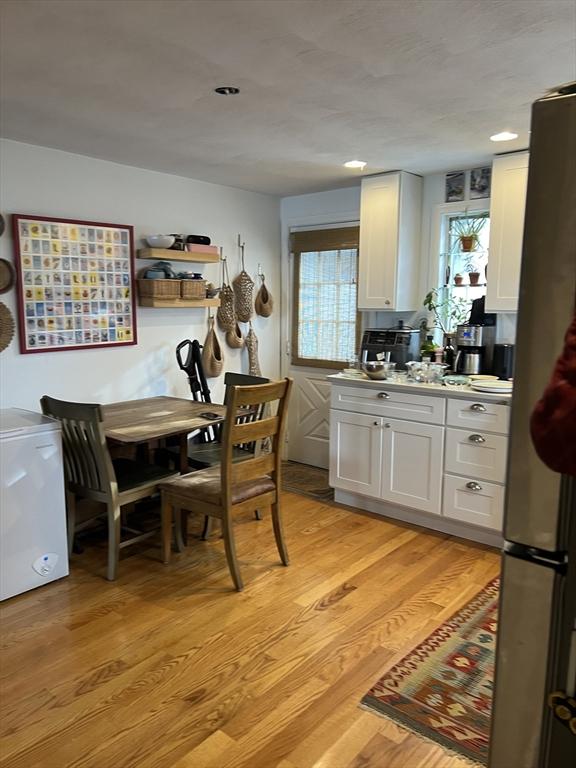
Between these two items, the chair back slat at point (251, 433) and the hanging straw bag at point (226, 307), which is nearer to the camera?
the chair back slat at point (251, 433)

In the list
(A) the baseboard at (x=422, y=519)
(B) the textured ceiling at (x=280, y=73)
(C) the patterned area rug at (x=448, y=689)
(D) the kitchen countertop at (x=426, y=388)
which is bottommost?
(C) the patterned area rug at (x=448, y=689)

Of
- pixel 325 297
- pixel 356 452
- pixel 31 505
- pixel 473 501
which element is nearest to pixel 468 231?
pixel 325 297

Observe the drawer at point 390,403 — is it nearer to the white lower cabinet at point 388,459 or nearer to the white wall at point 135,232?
the white lower cabinet at point 388,459

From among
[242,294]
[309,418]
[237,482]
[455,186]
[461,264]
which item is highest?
[455,186]

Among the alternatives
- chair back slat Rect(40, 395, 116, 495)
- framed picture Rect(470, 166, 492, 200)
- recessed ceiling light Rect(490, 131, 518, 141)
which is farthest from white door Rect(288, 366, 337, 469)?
chair back slat Rect(40, 395, 116, 495)

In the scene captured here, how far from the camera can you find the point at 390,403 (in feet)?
11.9

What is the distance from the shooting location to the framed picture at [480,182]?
12.4 ft

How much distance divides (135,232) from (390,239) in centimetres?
176

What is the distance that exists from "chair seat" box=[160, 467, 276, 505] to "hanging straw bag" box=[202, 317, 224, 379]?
1.45m

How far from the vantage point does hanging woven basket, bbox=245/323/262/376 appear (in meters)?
4.72

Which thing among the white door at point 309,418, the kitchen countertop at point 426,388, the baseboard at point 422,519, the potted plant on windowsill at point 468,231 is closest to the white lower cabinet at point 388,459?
the baseboard at point 422,519

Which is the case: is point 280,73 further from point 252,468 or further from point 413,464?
point 413,464

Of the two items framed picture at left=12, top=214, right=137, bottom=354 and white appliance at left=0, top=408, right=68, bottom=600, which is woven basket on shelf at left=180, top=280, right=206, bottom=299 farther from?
white appliance at left=0, top=408, right=68, bottom=600

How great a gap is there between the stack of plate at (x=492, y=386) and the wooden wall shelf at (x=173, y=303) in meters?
1.98
